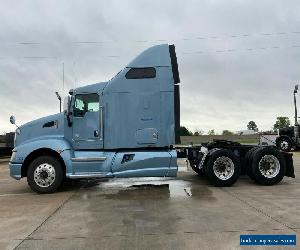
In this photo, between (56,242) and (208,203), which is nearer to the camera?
(56,242)

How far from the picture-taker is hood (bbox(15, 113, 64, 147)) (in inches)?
446

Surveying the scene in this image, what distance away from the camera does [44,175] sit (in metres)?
10.9

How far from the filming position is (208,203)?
8.67 meters

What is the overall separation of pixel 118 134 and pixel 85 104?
1218 millimetres

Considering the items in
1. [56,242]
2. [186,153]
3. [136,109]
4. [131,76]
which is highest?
[131,76]

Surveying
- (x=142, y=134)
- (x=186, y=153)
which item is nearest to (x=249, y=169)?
(x=186, y=153)

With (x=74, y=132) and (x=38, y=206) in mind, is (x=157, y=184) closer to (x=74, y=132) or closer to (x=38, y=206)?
(x=74, y=132)

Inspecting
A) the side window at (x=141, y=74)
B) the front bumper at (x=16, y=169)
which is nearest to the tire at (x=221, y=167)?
the side window at (x=141, y=74)

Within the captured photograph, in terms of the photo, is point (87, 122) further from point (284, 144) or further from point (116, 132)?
point (284, 144)

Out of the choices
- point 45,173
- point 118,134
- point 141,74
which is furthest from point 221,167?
point 45,173

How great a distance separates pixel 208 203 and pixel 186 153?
411 centimetres

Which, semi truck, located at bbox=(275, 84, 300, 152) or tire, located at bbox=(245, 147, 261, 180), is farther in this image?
semi truck, located at bbox=(275, 84, 300, 152)

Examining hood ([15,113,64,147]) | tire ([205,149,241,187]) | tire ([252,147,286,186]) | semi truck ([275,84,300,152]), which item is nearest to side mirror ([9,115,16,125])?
hood ([15,113,64,147])

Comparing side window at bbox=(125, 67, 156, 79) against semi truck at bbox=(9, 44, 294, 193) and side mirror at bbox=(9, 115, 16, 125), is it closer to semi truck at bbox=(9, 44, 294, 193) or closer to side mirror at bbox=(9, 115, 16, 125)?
semi truck at bbox=(9, 44, 294, 193)
